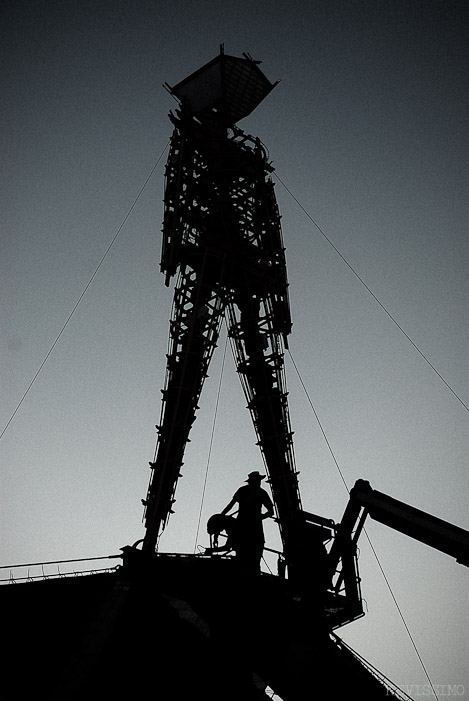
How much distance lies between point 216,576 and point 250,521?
5.81 ft

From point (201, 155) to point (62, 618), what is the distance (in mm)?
20861

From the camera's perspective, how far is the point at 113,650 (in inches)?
385

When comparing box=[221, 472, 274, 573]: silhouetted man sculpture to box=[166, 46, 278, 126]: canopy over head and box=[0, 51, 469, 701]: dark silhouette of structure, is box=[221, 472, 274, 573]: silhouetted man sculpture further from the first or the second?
box=[166, 46, 278, 126]: canopy over head

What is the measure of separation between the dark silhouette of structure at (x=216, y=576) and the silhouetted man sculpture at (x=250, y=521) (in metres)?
0.04

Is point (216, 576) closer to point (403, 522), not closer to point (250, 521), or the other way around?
point (250, 521)

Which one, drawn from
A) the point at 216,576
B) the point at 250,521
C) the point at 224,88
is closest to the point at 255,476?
the point at 250,521

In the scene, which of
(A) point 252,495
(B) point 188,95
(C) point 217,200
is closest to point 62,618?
(A) point 252,495

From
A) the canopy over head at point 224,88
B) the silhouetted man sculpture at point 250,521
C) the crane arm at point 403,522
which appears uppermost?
the canopy over head at point 224,88

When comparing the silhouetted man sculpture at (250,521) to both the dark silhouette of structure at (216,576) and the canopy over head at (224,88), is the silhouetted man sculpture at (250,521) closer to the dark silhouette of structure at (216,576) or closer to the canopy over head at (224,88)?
the dark silhouette of structure at (216,576)

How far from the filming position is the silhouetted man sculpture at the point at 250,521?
13.6 m

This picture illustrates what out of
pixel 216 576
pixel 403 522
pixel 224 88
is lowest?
pixel 403 522

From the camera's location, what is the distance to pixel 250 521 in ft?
45.4

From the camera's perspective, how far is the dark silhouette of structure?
9828mm

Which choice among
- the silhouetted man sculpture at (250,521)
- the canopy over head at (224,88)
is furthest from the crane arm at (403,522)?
the canopy over head at (224,88)
